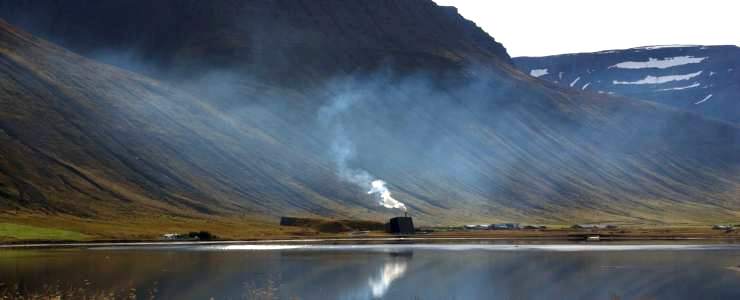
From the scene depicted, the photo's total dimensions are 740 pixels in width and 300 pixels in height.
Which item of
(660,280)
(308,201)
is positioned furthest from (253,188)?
(660,280)

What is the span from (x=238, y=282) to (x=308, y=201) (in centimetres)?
13057

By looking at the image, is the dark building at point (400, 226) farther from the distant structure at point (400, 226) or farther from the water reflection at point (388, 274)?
the water reflection at point (388, 274)

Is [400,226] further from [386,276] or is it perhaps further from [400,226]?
[386,276]

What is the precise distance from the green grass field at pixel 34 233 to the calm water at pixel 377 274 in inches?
856

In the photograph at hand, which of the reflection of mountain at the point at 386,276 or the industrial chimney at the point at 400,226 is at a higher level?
the industrial chimney at the point at 400,226

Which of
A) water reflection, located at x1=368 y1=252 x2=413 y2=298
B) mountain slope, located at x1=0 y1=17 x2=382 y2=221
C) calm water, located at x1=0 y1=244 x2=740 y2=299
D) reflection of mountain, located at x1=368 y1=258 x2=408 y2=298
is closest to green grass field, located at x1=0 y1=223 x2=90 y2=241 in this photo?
calm water, located at x1=0 y1=244 x2=740 y2=299

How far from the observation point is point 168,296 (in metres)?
44.3

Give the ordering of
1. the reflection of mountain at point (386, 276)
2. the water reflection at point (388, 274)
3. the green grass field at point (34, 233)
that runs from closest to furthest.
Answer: the reflection of mountain at point (386, 276)
the water reflection at point (388, 274)
the green grass field at point (34, 233)

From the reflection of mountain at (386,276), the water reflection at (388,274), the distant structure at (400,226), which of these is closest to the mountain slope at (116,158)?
the distant structure at (400,226)

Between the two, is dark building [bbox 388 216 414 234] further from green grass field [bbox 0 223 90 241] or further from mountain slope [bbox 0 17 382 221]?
green grass field [bbox 0 223 90 241]

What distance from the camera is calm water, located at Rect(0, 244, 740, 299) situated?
46.8 meters

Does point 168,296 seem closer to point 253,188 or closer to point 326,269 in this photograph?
point 326,269

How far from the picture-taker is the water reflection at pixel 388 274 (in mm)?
48750

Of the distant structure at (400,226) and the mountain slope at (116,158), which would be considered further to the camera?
the mountain slope at (116,158)
